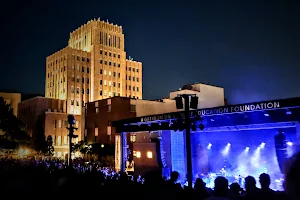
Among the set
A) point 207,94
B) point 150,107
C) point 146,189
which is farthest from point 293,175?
point 207,94

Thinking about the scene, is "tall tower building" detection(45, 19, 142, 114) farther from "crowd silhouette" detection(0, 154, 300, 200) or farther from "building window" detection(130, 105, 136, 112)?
"crowd silhouette" detection(0, 154, 300, 200)

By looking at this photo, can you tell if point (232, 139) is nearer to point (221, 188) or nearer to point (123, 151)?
point (123, 151)

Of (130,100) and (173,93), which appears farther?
(173,93)

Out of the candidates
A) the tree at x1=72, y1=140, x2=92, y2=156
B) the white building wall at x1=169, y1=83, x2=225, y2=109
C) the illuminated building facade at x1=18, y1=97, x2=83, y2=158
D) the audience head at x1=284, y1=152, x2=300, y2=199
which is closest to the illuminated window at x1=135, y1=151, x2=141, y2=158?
the tree at x1=72, y1=140, x2=92, y2=156

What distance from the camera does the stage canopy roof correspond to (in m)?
18.9

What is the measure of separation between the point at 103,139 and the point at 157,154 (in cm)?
2232

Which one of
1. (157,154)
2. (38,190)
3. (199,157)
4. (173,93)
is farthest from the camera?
(173,93)

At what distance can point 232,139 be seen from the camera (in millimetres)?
25688

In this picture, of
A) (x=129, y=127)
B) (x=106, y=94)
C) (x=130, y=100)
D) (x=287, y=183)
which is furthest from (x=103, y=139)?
(x=287, y=183)

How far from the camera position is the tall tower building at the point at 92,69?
7981cm

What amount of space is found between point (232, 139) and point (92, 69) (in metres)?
62.0

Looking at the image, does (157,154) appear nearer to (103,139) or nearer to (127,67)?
(103,139)

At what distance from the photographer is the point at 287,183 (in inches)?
122

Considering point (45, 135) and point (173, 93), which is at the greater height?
point (173, 93)
